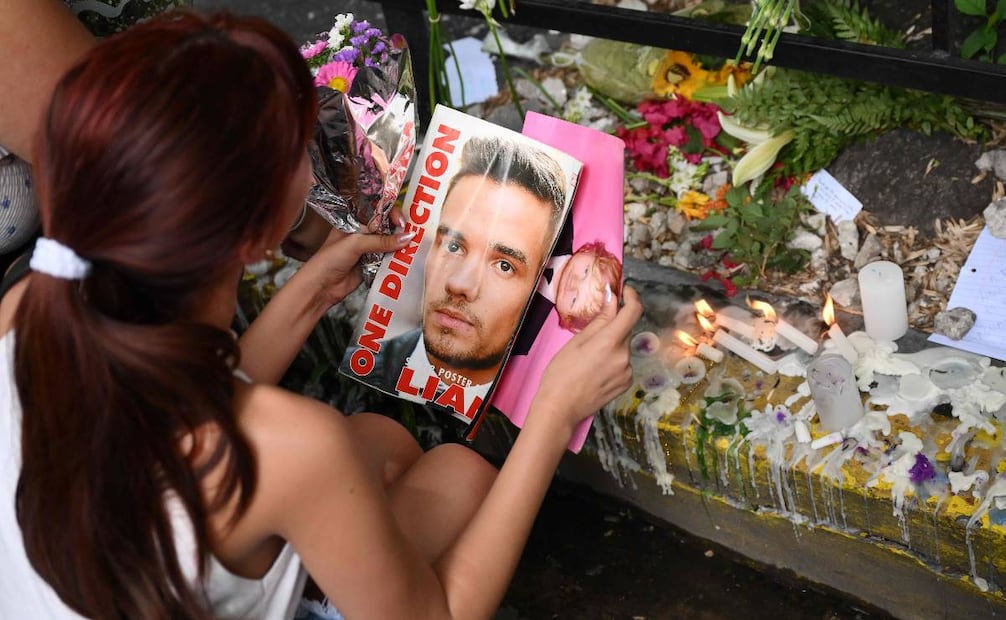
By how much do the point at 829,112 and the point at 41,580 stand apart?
1801 mm

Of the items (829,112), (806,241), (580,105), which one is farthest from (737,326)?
(580,105)

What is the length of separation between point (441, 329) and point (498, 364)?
0.12 metres

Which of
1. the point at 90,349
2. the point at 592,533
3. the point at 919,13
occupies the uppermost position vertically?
the point at 90,349

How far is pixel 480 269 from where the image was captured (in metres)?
1.68

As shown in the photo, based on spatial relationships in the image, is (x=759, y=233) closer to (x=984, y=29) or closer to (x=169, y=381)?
(x=984, y=29)

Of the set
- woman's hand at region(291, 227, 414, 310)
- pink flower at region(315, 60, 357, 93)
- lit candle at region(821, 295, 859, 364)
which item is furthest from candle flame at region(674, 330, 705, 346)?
pink flower at region(315, 60, 357, 93)

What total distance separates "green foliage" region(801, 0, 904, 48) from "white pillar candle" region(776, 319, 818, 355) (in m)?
0.72

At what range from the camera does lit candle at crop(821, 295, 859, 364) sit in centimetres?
188

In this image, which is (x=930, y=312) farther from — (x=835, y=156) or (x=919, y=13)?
(x=919, y=13)

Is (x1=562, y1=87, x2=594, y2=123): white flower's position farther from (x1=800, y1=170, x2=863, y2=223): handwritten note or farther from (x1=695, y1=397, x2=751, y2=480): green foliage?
(x1=695, y1=397, x2=751, y2=480): green foliage

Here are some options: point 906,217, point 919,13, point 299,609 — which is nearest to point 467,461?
point 299,609

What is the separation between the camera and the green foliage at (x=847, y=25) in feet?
7.43

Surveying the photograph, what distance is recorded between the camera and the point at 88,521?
108 cm

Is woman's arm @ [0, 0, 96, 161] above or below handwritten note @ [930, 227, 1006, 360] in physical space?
above
